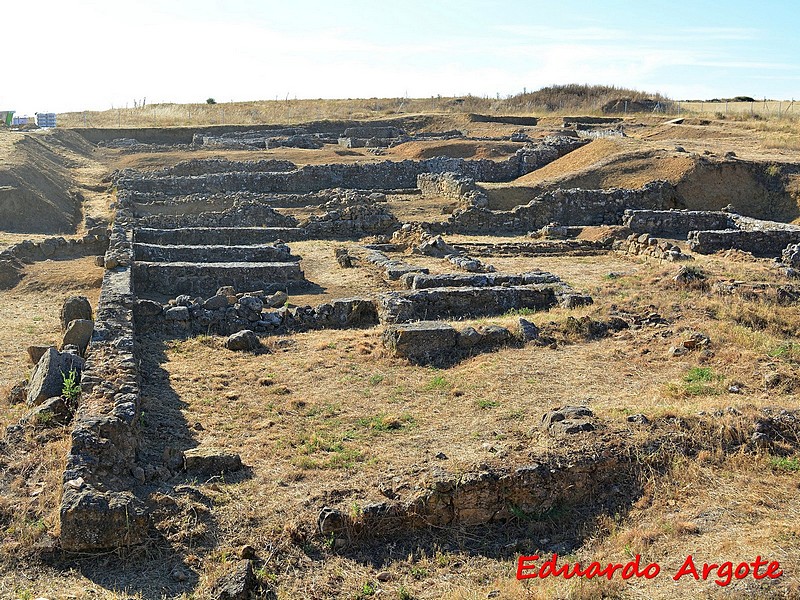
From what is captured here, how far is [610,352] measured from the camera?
1163 cm

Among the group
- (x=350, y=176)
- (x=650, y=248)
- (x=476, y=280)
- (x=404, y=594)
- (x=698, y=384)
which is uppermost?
(x=350, y=176)

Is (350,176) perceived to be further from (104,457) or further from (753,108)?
(753,108)

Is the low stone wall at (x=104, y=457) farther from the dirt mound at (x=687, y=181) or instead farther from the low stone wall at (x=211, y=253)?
the dirt mound at (x=687, y=181)

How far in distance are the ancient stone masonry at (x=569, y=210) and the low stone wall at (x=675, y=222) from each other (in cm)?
208

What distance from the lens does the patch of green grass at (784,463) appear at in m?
7.38

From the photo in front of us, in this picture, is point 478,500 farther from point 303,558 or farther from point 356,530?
point 303,558

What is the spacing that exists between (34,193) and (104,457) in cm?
2150

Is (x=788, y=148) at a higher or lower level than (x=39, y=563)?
higher

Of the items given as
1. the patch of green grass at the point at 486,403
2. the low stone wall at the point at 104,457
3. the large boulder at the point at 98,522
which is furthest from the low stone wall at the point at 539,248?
the large boulder at the point at 98,522

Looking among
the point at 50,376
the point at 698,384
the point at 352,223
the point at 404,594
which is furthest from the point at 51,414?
the point at 352,223

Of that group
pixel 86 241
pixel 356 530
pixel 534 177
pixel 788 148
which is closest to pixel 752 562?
pixel 356 530

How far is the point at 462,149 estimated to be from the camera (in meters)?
36.9

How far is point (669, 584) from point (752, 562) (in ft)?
1.90

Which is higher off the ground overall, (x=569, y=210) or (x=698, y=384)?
(x=569, y=210)
